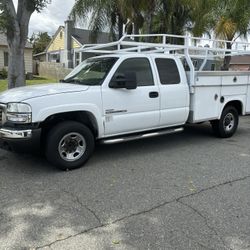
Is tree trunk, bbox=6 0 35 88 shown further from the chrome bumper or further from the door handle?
the chrome bumper

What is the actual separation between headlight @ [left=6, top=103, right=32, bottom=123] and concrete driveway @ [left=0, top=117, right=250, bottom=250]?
0.89 meters

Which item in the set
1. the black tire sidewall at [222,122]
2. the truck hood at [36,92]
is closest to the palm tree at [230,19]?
the black tire sidewall at [222,122]

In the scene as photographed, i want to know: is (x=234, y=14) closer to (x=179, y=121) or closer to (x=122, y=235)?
(x=179, y=121)

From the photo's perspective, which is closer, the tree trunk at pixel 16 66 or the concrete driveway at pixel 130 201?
the concrete driveway at pixel 130 201

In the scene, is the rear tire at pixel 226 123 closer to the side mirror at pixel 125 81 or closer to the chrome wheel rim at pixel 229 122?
the chrome wheel rim at pixel 229 122

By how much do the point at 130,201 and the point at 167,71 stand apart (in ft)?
11.0

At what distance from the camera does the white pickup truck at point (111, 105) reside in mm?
5270

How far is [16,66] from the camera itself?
984 centimetres

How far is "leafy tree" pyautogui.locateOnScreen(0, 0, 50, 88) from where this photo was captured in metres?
9.02

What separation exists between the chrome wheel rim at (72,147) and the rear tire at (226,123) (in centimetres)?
370

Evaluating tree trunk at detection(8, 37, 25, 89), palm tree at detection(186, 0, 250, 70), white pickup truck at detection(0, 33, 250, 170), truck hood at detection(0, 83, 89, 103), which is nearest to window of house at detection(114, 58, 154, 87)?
white pickup truck at detection(0, 33, 250, 170)

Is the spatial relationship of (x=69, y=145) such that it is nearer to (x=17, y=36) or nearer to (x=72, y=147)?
Answer: (x=72, y=147)

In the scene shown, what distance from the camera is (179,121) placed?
7164mm

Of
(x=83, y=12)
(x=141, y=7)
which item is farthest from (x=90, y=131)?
(x=83, y=12)
